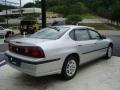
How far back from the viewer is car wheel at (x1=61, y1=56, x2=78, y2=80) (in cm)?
554

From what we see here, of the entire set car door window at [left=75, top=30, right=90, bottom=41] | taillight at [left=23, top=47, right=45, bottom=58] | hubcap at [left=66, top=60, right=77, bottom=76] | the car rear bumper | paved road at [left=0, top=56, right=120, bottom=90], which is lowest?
paved road at [left=0, top=56, right=120, bottom=90]

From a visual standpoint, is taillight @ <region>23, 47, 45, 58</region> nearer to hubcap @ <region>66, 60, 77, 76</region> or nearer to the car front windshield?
the car front windshield

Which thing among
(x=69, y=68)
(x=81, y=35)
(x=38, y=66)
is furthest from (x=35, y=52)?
(x=81, y=35)

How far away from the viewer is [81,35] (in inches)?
253

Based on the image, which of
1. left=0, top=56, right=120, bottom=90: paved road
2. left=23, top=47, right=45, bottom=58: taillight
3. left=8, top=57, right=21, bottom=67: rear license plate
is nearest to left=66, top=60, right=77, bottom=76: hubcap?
left=0, top=56, right=120, bottom=90: paved road

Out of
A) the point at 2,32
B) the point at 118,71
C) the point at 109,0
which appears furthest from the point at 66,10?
the point at 118,71

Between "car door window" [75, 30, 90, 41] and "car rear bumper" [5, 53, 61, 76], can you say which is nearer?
"car rear bumper" [5, 53, 61, 76]

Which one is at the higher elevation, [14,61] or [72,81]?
[14,61]

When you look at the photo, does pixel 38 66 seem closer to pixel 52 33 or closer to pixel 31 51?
pixel 31 51

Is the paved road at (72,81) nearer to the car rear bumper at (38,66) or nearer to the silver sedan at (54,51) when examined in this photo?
the silver sedan at (54,51)

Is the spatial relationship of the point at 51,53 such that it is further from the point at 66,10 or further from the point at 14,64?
the point at 66,10

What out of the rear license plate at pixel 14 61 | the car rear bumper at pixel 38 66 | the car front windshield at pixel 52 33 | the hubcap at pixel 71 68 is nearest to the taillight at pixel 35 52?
the car rear bumper at pixel 38 66

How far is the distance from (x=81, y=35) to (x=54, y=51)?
1.57m

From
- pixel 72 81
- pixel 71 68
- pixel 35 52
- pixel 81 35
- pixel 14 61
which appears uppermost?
pixel 81 35
